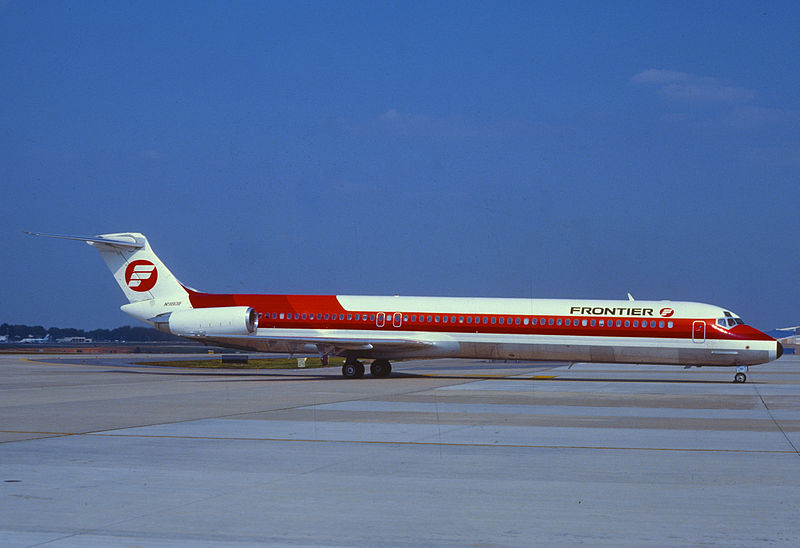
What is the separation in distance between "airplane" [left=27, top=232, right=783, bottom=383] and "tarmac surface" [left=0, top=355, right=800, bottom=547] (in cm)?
1017

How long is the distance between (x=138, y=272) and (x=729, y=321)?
22.6 meters

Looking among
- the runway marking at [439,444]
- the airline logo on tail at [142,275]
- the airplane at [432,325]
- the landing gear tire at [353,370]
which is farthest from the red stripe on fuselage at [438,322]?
the runway marking at [439,444]

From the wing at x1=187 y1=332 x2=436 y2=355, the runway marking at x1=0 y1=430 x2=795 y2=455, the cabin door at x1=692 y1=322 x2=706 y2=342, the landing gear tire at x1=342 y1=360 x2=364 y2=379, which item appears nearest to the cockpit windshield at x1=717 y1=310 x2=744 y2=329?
the cabin door at x1=692 y1=322 x2=706 y2=342

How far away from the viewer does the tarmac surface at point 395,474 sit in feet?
23.8

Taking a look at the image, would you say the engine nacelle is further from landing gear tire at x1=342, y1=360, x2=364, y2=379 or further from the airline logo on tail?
landing gear tire at x1=342, y1=360, x2=364, y2=379

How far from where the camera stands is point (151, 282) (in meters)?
35.9

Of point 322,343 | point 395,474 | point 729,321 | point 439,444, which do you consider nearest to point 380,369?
point 322,343

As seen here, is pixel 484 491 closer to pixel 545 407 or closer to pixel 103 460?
pixel 103 460

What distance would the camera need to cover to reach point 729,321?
101ft

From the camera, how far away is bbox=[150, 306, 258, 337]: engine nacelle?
3319 centimetres

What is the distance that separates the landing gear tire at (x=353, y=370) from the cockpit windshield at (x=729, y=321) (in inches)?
507

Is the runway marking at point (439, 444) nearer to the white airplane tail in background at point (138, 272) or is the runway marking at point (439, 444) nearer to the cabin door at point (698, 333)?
the cabin door at point (698, 333)

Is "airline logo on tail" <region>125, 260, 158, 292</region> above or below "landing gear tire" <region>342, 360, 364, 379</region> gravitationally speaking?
above

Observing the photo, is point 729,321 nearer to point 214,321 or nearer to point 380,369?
point 380,369
